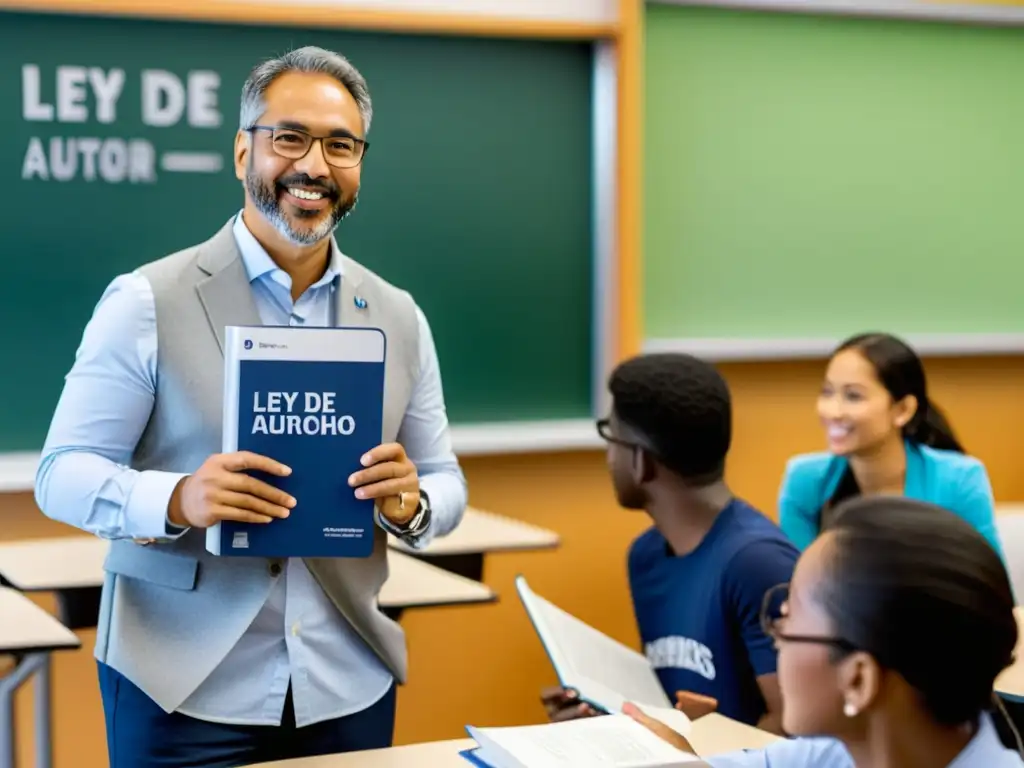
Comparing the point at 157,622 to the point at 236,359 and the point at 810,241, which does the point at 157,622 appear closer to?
the point at 236,359

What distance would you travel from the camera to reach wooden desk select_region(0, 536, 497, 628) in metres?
2.79

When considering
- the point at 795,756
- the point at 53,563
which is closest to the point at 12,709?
the point at 53,563

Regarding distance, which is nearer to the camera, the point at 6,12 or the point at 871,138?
the point at 6,12

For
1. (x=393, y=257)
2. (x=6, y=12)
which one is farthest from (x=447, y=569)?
(x=6, y=12)

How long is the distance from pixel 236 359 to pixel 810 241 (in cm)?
282

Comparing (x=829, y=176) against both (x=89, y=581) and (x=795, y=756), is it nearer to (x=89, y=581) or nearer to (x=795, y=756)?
(x=89, y=581)

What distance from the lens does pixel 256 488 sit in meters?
1.72

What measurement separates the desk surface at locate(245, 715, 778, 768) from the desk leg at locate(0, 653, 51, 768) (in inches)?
36.3

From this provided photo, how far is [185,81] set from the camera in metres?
3.48

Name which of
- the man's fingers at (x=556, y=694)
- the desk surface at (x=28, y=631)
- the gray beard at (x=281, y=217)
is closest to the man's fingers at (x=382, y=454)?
the gray beard at (x=281, y=217)

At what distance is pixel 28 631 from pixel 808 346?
253cm

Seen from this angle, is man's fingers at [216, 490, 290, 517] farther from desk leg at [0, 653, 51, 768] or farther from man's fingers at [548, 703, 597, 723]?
desk leg at [0, 653, 51, 768]

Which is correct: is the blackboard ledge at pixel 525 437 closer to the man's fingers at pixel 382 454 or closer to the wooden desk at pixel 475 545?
the wooden desk at pixel 475 545

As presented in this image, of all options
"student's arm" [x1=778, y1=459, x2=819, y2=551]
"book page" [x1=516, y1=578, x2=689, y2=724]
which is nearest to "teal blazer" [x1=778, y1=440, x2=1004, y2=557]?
"student's arm" [x1=778, y1=459, x2=819, y2=551]
